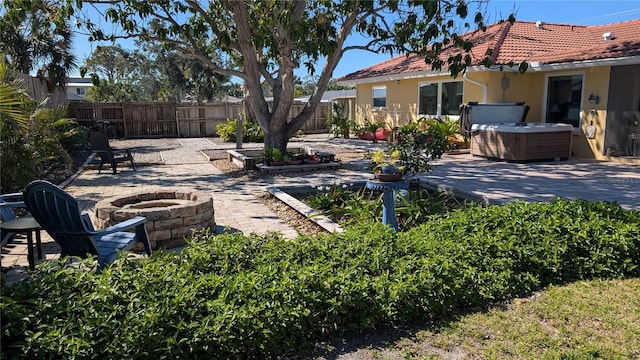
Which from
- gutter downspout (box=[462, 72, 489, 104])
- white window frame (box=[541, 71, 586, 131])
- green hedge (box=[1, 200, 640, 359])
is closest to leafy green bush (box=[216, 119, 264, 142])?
gutter downspout (box=[462, 72, 489, 104])

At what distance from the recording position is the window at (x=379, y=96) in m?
19.9

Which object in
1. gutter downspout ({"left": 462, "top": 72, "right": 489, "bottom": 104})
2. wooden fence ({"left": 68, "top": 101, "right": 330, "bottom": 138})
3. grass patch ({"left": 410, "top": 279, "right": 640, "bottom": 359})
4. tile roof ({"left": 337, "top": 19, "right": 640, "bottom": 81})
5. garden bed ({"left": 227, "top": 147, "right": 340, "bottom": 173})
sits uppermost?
tile roof ({"left": 337, "top": 19, "right": 640, "bottom": 81})

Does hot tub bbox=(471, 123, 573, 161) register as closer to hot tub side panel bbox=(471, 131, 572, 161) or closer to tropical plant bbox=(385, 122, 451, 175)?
hot tub side panel bbox=(471, 131, 572, 161)

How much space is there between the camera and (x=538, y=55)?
1368cm

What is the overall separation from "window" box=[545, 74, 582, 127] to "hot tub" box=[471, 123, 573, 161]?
3.53 ft

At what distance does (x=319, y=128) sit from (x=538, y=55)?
548 inches

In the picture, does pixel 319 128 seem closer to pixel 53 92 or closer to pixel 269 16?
pixel 53 92

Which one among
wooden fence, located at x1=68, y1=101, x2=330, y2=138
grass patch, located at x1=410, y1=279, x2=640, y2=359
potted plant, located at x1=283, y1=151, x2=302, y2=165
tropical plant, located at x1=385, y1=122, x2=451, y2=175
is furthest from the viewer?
wooden fence, located at x1=68, y1=101, x2=330, y2=138

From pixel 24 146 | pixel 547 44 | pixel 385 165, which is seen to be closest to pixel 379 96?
pixel 547 44

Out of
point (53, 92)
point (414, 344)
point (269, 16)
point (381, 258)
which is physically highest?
point (269, 16)

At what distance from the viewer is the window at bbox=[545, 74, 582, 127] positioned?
12469 mm

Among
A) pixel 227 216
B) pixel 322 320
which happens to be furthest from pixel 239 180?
pixel 322 320

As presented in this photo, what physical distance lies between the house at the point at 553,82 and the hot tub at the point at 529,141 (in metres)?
0.77

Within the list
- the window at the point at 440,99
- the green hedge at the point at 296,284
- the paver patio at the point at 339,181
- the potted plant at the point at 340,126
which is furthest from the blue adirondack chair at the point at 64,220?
the potted plant at the point at 340,126
